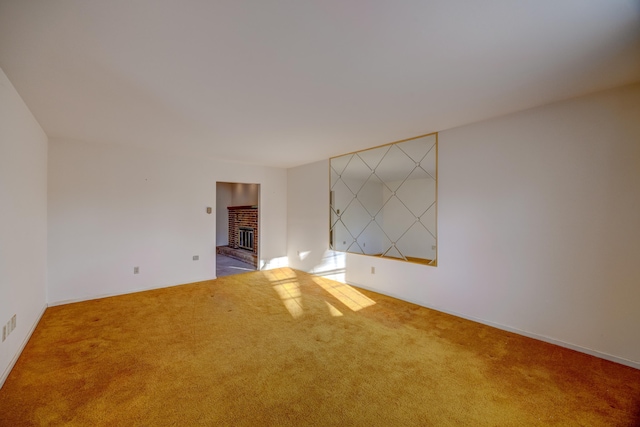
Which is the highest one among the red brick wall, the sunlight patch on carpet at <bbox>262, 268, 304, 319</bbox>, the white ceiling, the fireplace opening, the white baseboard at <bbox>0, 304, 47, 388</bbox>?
the white ceiling

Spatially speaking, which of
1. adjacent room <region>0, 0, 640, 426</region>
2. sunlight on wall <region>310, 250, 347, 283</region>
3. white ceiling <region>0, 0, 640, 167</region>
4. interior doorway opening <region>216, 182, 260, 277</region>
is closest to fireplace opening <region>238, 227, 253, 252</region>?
interior doorway opening <region>216, 182, 260, 277</region>

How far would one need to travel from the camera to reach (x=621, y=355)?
2.22 metres

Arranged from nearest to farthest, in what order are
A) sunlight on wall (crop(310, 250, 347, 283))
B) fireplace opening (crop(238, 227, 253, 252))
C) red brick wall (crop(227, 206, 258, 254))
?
sunlight on wall (crop(310, 250, 347, 283)), red brick wall (crop(227, 206, 258, 254)), fireplace opening (crop(238, 227, 253, 252))

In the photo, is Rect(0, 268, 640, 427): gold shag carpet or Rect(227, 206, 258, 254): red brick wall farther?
Rect(227, 206, 258, 254): red brick wall

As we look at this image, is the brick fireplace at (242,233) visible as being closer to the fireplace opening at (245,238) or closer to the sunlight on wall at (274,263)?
the fireplace opening at (245,238)

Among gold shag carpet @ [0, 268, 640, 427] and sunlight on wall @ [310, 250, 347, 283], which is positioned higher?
sunlight on wall @ [310, 250, 347, 283]

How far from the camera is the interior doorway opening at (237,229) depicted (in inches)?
245

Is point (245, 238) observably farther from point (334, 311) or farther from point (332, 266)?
point (334, 311)

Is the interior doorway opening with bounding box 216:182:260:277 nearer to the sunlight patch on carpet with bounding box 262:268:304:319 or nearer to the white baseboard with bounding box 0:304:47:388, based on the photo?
the sunlight patch on carpet with bounding box 262:268:304:319

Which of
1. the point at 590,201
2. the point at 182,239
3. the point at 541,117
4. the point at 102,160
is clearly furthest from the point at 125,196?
the point at 590,201

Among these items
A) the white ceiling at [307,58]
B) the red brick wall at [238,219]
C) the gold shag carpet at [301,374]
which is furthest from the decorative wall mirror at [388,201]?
the red brick wall at [238,219]

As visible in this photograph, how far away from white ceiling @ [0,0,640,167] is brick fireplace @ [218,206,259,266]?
13.6 ft

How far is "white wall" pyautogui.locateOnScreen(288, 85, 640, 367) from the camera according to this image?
2.23 m

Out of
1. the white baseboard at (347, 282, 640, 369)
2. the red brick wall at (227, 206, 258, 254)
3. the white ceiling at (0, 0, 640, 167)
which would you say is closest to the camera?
the white ceiling at (0, 0, 640, 167)
